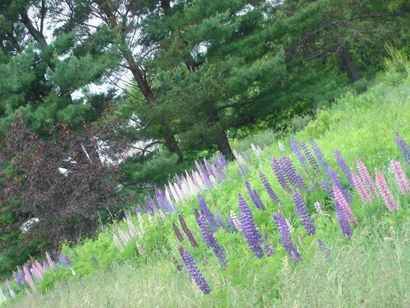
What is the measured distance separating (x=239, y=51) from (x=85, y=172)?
4.94 metres

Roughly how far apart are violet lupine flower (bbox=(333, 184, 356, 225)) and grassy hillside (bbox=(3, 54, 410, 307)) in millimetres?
76

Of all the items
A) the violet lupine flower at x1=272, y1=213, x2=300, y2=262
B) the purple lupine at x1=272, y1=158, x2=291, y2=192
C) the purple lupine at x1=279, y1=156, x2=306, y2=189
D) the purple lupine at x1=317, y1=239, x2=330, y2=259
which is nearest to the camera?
the purple lupine at x1=317, y1=239, x2=330, y2=259

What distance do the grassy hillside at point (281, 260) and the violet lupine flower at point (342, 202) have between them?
76mm

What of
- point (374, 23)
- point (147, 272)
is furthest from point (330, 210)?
point (374, 23)

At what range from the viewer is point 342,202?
4539 millimetres

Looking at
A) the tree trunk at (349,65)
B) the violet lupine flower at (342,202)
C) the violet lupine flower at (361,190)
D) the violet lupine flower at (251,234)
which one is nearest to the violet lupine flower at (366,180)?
the violet lupine flower at (361,190)

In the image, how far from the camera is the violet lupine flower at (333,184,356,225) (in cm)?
444

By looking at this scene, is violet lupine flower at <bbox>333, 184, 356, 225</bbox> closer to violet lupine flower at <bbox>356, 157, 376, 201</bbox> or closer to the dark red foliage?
violet lupine flower at <bbox>356, 157, 376, 201</bbox>

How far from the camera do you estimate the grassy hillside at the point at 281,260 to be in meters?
3.62

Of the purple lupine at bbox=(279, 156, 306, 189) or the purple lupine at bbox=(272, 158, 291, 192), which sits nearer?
the purple lupine at bbox=(279, 156, 306, 189)

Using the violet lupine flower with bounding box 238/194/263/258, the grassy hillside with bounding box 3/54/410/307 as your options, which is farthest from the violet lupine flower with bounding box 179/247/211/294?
the violet lupine flower with bounding box 238/194/263/258

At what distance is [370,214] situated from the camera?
4.80 meters

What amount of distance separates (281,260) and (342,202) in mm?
683

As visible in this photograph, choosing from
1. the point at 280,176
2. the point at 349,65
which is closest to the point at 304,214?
the point at 280,176
